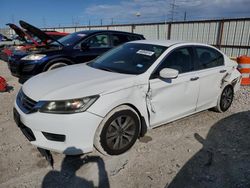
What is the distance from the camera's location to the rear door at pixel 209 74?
4.09m

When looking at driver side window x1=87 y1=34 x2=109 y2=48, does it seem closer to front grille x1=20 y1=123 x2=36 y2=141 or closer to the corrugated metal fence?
front grille x1=20 y1=123 x2=36 y2=141

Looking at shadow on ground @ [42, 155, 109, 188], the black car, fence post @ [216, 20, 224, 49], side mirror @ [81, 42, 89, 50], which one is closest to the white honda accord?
shadow on ground @ [42, 155, 109, 188]

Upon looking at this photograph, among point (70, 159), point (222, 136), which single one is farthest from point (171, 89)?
point (70, 159)

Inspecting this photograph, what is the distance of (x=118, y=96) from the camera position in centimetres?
294

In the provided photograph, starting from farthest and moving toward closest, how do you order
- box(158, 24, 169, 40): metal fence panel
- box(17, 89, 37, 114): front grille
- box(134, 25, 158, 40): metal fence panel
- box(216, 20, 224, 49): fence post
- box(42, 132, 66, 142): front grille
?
1. box(134, 25, 158, 40): metal fence panel
2. box(158, 24, 169, 40): metal fence panel
3. box(216, 20, 224, 49): fence post
4. box(17, 89, 37, 114): front grille
5. box(42, 132, 66, 142): front grille

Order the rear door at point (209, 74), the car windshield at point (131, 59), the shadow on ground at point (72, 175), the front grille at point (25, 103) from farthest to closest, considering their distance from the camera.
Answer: the rear door at point (209, 74), the car windshield at point (131, 59), the front grille at point (25, 103), the shadow on ground at point (72, 175)

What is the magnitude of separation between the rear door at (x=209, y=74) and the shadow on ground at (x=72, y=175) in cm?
224

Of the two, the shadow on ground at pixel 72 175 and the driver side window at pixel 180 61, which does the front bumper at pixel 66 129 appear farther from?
the driver side window at pixel 180 61

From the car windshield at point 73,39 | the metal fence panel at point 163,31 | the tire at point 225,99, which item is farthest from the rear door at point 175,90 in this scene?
the metal fence panel at point 163,31

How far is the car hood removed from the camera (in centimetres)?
280

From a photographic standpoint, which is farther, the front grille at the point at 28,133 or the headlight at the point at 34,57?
the headlight at the point at 34,57

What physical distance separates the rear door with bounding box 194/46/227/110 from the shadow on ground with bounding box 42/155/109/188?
2.24 metres

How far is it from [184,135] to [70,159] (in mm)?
1946

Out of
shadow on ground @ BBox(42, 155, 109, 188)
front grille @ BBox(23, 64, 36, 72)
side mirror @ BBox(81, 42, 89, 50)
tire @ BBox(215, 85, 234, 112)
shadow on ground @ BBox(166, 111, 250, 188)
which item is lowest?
shadow on ground @ BBox(166, 111, 250, 188)
